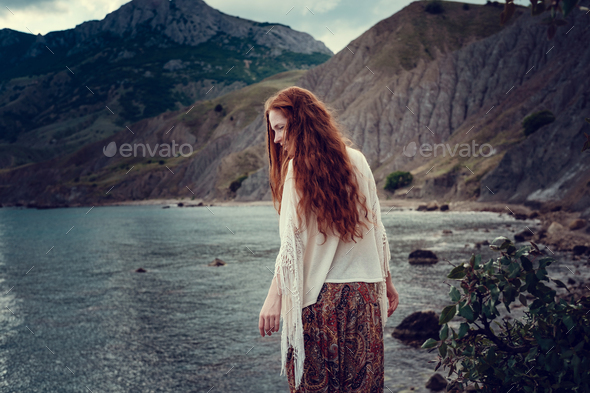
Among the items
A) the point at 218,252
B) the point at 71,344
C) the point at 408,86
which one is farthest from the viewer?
the point at 408,86

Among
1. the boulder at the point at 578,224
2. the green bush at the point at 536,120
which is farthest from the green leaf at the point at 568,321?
the green bush at the point at 536,120

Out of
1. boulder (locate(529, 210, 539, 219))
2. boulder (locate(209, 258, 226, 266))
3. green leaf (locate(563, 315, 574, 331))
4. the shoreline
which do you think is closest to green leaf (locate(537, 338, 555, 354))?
A: green leaf (locate(563, 315, 574, 331))

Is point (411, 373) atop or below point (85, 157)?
below

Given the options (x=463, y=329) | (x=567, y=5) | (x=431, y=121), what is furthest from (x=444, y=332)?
(x=431, y=121)

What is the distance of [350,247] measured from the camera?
2850 millimetres

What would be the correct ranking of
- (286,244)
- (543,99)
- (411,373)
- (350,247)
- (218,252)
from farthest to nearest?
1. (543,99)
2. (218,252)
3. (411,373)
4. (350,247)
5. (286,244)

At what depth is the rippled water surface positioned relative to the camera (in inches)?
450

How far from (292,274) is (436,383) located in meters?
7.57

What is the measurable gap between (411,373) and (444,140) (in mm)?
70093

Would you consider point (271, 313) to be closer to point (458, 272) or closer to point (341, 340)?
point (341, 340)

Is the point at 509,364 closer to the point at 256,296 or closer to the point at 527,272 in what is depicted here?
the point at 527,272

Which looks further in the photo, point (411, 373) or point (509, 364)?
point (411, 373)

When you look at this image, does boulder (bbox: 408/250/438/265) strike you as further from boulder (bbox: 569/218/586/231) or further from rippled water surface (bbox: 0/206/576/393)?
boulder (bbox: 569/218/586/231)

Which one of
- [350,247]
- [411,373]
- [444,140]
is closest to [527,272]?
[350,247]
